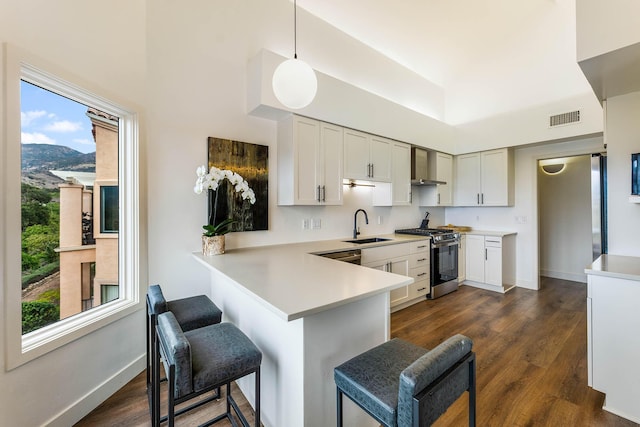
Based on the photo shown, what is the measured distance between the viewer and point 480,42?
175 inches

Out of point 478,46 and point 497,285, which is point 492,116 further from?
point 497,285

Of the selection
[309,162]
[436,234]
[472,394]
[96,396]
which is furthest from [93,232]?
[436,234]

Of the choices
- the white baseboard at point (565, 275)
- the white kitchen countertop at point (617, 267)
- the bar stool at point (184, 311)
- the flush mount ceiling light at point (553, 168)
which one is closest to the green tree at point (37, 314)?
the bar stool at point (184, 311)

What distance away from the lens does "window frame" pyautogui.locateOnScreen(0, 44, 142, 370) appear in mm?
1468

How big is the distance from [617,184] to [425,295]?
8.01ft

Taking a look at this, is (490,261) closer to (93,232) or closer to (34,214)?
(93,232)

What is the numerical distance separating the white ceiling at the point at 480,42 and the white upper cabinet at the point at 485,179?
78cm

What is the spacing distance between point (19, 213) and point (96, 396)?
1357 millimetres

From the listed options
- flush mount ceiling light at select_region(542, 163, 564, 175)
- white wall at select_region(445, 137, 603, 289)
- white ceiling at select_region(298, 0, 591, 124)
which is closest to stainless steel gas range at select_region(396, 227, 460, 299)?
white wall at select_region(445, 137, 603, 289)

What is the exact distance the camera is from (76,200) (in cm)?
198

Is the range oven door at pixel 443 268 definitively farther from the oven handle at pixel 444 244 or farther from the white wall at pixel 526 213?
the white wall at pixel 526 213

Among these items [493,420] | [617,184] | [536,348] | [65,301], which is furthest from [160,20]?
[536,348]

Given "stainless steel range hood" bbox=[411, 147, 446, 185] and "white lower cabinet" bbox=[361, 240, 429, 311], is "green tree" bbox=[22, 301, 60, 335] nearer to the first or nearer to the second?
"white lower cabinet" bbox=[361, 240, 429, 311]

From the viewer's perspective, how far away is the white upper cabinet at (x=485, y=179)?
4.55 metres
